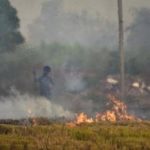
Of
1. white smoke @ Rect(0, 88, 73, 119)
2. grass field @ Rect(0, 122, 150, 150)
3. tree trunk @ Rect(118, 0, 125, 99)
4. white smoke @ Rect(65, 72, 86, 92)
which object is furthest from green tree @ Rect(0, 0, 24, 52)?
grass field @ Rect(0, 122, 150, 150)

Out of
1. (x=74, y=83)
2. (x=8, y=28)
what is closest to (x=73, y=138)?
(x=74, y=83)

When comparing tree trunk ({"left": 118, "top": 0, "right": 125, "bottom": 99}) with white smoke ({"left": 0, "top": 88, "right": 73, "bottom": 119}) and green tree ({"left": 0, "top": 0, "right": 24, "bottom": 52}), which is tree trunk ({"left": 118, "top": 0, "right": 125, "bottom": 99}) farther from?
green tree ({"left": 0, "top": 0, "right": 24, "bottom": 52})

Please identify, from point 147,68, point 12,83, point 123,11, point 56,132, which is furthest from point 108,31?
point 56,132

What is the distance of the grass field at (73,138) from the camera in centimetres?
1556

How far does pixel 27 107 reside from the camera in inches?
1314

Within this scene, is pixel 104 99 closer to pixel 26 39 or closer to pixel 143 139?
pixel 26 39

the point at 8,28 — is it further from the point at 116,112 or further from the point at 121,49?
the point at 116,112

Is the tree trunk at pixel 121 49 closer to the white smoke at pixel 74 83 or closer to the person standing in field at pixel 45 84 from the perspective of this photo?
the white smoke at pixel 74 83

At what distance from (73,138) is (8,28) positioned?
18497 mm

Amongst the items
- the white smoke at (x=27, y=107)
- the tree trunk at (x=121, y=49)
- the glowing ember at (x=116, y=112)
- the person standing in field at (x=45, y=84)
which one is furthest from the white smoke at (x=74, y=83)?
the tree trunk at (x=121, y=49)

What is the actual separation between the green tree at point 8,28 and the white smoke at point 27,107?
2.81 meters

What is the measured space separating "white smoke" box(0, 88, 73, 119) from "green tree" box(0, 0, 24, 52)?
2810mm

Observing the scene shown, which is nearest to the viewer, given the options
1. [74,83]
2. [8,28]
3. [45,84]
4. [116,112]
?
[116,112]

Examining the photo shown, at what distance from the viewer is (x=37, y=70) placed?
34.3m
